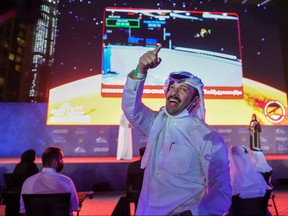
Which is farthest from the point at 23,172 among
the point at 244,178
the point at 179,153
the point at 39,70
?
the point at 39,70

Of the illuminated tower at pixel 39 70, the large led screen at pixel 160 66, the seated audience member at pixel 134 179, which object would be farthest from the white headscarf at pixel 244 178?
the illuminated tower at pixel 39 70

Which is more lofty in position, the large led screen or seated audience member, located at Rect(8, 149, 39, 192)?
the large led screen

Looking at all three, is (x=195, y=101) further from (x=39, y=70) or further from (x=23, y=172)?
(x=39, y=70)

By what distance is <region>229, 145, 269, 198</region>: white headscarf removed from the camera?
2400 mm

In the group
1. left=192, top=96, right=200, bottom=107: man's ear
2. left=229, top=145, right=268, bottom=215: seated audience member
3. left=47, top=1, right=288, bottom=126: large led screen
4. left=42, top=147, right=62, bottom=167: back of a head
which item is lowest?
left=229, top=145, right=268, bottom=215: seated audience member

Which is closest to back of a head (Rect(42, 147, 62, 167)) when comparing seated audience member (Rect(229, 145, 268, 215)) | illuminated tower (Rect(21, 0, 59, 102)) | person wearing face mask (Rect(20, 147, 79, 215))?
person wearing face mask (Rect(20, 147, 79, 215))

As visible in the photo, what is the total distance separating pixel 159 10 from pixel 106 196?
5.31m

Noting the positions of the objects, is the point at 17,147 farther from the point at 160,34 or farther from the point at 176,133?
the point at 176,133

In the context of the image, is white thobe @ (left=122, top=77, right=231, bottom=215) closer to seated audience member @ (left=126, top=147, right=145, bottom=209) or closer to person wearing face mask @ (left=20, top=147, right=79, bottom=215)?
person wearing face mask @ (left=20, top=147, right=79, bottom=215)

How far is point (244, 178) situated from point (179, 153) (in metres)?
1.57

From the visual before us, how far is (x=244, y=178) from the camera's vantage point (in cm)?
246

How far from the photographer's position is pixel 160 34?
293 inches

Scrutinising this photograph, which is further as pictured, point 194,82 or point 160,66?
point 160,66

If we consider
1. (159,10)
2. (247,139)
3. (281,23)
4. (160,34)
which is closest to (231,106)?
(247,139)
